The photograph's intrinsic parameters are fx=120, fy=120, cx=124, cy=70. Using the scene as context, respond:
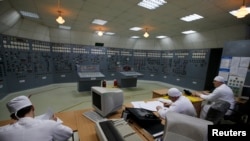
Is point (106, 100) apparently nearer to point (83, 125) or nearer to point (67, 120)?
point (83, 125)

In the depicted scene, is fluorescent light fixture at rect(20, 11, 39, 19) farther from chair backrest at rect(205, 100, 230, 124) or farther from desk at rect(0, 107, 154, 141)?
chair backrest at rect(205, 100, 230, 124)

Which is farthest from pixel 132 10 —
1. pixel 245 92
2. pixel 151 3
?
pixel 245 92

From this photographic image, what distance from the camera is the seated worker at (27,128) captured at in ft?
2.99

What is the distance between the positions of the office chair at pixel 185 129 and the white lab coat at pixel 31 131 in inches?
36.2

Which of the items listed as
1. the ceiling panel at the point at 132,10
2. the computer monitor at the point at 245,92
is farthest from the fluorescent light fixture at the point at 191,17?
the computer monitor at the point at 245,92

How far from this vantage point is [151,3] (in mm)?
2986

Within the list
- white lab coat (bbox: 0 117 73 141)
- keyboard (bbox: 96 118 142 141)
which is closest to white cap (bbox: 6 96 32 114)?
white lab coat (bbox: 0 117 73 141)

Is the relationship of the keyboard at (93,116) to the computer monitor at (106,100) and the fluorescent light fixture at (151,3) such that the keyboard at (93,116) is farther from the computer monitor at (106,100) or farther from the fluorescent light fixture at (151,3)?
the fluorescent light fixture at (151,3)

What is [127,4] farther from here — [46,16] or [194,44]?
[194,44]

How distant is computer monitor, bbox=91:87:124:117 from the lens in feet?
5.02

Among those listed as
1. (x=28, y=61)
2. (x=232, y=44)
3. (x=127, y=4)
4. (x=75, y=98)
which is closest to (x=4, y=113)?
(x=75, y=98)

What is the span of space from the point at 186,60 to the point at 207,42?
116cm

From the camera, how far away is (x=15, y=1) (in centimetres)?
312

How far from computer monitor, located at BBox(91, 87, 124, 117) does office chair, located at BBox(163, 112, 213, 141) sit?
85 cm
